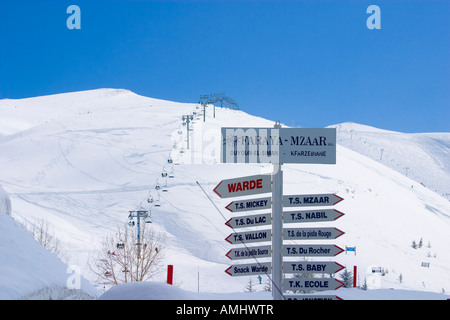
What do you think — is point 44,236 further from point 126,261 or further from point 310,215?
point 310,215

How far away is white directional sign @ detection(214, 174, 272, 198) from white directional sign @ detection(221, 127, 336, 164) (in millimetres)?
296

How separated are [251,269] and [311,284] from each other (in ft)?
3.30

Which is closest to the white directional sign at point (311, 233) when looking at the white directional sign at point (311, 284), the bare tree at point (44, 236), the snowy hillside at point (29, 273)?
the white directional sign at point (311, 284)

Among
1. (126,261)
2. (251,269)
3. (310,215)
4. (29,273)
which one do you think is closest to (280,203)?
(310,215)

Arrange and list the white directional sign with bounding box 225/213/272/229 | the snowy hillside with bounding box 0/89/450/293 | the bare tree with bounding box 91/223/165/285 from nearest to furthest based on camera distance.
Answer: the white directional sign with bounding box 225/213/272/229
the bare tree with bounding box 91/223/165/285
the snowy hillside with bounding box 0/89/450/293

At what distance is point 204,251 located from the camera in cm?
3438

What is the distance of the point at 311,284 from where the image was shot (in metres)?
7.67

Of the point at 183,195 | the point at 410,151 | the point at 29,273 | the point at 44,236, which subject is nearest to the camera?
the point at 29,273

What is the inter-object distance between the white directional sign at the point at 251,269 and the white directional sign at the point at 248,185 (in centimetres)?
116

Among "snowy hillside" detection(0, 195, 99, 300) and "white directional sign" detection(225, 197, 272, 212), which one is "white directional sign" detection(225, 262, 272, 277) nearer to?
"white directional sign" detection(225, 197, 272, 212)

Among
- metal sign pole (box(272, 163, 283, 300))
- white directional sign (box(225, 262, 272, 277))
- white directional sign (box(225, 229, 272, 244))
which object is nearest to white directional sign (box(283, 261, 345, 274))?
metal sign pole (box(272, 163, 283, 300))

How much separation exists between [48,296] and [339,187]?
153 ft

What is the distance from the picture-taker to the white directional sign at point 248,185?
767cm

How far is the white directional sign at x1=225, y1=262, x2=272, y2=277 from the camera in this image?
759cm
